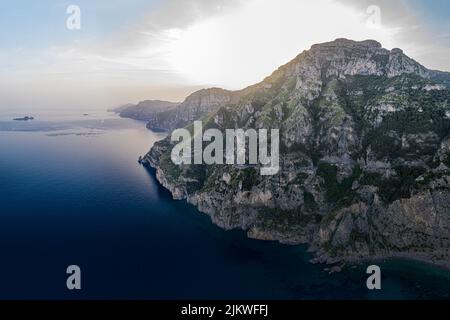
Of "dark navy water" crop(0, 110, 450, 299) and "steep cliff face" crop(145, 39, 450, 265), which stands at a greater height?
"steep cliff face" crop(145, 39, 450, 265)

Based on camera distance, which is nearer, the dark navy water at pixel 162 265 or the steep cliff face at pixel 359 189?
the dark navy water at pixel 162 265

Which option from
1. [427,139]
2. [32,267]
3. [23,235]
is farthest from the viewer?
[427,139]

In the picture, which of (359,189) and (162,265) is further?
(359,189)

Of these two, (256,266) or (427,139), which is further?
(427,139)

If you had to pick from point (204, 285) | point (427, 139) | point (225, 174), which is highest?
point (427, 139)

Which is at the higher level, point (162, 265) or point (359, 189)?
point (359, 189)

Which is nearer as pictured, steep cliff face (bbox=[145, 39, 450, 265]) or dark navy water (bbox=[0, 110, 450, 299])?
dark navy water (bbox=[0, 110, 450, 299])

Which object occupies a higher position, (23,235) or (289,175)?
(289,175)

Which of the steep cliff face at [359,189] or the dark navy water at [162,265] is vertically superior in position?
the steep cliff face at [359,189]

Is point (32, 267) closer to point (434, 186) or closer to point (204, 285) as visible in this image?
point (204, 285)
